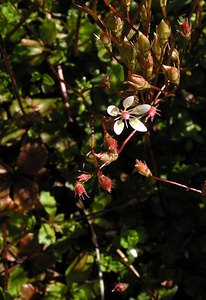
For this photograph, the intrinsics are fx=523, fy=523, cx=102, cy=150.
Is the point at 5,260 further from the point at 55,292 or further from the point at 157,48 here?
the point at 157,48

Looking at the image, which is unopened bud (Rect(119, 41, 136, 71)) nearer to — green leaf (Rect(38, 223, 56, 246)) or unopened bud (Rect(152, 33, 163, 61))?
unopened bud (Rect(152, 33, 163, 61))

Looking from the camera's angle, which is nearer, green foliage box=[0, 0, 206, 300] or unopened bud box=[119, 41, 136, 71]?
unopened bud box=[119, 41, 136, 71]

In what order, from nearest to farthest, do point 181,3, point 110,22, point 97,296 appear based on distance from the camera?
point 110,22, point 97,296, point 181,3

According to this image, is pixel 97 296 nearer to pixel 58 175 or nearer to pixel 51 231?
pixel 51 231

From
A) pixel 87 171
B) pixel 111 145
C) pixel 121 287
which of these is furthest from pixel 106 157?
pixel 121 287

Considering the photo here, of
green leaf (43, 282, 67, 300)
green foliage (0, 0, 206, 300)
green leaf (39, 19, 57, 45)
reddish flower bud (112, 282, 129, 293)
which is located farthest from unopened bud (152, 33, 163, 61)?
green leaf (43, 282, 67, 300)

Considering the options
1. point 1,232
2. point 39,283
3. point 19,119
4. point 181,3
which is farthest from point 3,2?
point 39,283
